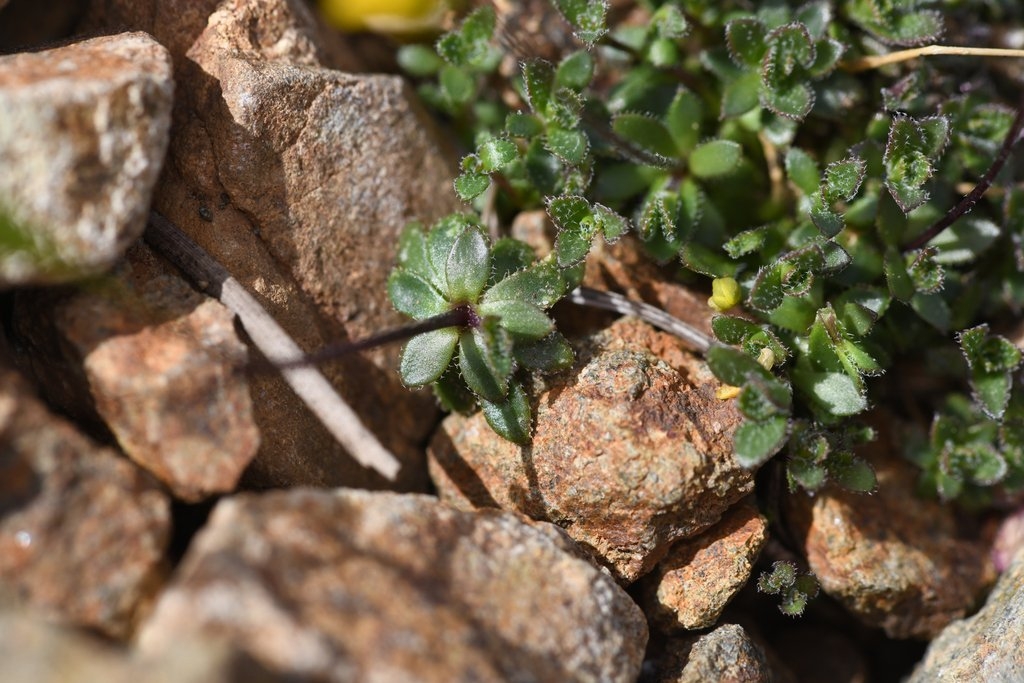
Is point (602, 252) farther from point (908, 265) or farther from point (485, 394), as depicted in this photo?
point (908, 265)

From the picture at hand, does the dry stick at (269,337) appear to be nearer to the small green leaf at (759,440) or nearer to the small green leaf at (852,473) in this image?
the small green leaf at (759,440)

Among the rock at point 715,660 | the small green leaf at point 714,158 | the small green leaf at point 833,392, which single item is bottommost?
the rock at point 715,660

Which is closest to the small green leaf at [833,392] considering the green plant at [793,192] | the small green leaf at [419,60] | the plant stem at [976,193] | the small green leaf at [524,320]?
the green plant at [793,192]

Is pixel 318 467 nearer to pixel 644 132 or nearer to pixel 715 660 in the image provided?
pixel 715 660

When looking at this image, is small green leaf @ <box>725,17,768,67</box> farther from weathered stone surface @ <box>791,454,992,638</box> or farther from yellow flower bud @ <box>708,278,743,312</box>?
weathered stone surface @ <box>791,454,992,638</box>

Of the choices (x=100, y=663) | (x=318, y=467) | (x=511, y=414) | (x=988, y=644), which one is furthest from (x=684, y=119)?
(x=100, y=663)

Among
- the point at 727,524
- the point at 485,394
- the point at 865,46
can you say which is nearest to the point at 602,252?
the point at 485,394
